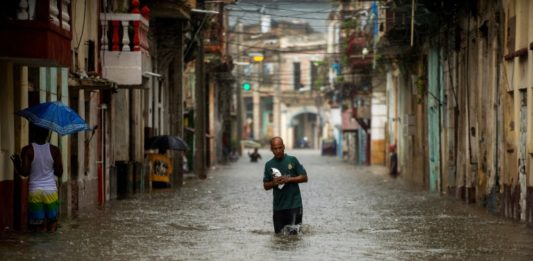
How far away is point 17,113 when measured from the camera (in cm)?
1888

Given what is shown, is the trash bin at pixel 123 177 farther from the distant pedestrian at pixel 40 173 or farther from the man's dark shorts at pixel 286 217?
the man's dark shorts at pixel 286 217

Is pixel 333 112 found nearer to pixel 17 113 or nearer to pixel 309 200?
pixel 309 200

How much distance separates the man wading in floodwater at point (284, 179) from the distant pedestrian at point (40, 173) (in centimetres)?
297

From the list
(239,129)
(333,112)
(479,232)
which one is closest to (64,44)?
(479,232)

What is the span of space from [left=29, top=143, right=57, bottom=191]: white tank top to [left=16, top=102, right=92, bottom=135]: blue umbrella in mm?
290

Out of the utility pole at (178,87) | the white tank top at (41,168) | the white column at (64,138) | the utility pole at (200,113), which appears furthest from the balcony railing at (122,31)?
the utility pole at (200,113)

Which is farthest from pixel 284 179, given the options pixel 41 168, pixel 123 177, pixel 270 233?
pixel 123 177

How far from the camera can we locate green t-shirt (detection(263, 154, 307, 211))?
18.1 metres

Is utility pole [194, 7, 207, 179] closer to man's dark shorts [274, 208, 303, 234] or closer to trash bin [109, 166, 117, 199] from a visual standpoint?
trash bin [109, 166, 117, 199]

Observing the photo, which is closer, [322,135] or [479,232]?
[479,232]

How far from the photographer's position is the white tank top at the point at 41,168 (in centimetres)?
1848

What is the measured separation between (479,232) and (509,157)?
394 cm

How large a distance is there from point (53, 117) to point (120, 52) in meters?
9.87

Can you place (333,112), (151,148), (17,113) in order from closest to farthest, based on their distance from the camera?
(17,113), (151,148), (333,112)
